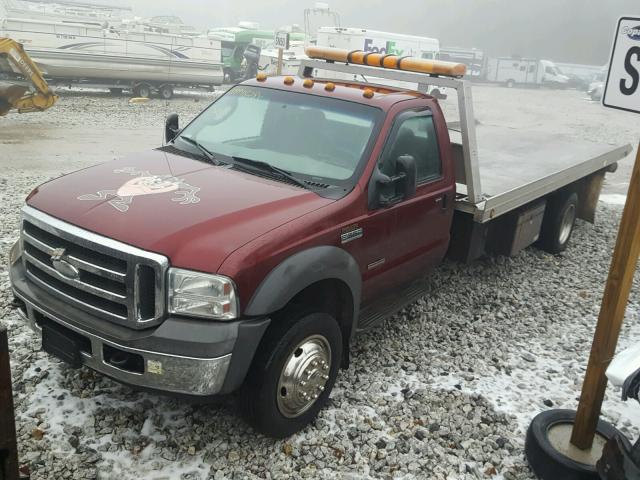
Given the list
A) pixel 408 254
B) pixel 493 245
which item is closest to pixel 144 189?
pixel 408 254

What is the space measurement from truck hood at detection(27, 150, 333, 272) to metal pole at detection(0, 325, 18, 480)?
869mm

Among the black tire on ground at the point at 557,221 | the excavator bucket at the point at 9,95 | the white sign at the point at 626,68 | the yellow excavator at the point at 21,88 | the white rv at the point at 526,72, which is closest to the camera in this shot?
the white sign at the point at 626,68

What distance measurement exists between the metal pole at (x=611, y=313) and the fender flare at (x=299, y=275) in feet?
4.91

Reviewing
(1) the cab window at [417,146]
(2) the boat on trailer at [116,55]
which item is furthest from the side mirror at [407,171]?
(2) the boat on trailer at [116,55]

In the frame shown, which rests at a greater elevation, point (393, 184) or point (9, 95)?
point (393, 184)

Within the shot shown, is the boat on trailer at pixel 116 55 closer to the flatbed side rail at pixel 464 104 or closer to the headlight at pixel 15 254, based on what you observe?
the flatbed side rail at pixel 464 104

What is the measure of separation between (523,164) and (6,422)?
6368mm

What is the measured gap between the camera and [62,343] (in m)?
3.38

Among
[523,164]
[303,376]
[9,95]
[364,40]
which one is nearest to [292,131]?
[303,376]

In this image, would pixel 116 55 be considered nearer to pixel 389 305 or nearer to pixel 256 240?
pixel 389 305

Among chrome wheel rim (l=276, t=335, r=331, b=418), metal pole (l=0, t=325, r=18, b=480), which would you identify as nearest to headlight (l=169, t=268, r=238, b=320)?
chrome wheel rim (l=276, t=335, r=331, b=418)

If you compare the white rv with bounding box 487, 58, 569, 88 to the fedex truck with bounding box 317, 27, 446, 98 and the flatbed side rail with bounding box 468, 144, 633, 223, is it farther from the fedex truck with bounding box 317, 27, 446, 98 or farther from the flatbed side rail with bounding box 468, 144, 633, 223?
the flatbed side rail with bounding box 468, 144, 633, 223

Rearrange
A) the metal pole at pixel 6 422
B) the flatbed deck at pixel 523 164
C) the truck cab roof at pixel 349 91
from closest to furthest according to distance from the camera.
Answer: the metal pole at pixel 6 422 < the truck cab roof at pixel 349 91 < the flatbed deck at pixel 523 164

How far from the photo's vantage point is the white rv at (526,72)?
4584cm
